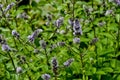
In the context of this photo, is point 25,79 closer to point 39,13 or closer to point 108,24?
point 108,24

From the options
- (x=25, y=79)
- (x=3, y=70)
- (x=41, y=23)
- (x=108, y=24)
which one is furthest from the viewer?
(x=41, y=23)

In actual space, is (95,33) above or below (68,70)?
above

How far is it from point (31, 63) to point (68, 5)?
0.94 metres

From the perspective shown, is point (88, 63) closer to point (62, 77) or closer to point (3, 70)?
point (62, 77)

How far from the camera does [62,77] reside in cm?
346

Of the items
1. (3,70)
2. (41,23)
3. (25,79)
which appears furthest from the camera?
(41,23)

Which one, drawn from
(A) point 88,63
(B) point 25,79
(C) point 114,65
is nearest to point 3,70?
(B) point 25,79

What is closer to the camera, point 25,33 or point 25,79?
point 25,79

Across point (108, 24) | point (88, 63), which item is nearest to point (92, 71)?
point (88, 63)

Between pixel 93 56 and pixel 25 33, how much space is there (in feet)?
2.85

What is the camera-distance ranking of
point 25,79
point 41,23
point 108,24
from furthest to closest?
point 41,23, point 108,24, point 25,79

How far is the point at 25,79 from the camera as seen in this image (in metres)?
3.30

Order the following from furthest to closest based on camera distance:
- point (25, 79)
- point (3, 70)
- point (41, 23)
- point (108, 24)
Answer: point (41, 23)
point (108, 24)
point (3, 70)
point (25, 79)

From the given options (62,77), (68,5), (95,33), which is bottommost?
(62,77)
